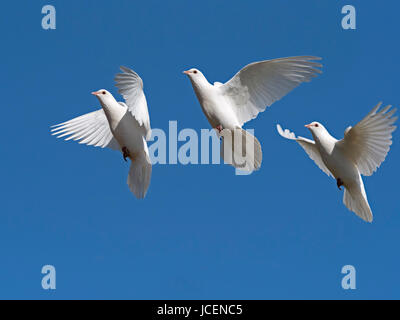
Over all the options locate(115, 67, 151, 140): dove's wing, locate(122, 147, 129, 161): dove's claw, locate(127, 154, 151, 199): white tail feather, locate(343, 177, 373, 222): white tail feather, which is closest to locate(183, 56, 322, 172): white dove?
locate(115, 67, 151, 140): dove's wing

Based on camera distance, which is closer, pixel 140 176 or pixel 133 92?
pixel 133 92

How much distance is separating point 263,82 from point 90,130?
420 cm

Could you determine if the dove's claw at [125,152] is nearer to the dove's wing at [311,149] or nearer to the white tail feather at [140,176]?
the white tail feather at [140,176]

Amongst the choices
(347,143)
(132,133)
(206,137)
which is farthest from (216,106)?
(347,143)

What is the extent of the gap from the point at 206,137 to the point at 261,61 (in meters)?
1.94

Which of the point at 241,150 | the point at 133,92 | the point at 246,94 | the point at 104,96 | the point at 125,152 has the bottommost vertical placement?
the point at 241,150

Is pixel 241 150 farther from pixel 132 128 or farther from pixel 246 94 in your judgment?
pixel 132 128

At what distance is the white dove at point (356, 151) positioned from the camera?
13898 millimetres

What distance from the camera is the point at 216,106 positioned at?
47.8 ft

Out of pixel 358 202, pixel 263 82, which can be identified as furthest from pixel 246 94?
pixel 358 202

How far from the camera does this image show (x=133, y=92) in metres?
14.0

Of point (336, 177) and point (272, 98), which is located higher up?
point (272, 98)

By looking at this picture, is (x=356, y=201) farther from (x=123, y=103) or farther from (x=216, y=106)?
(x=123, y=103)

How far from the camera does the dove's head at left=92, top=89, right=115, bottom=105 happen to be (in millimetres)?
15102
